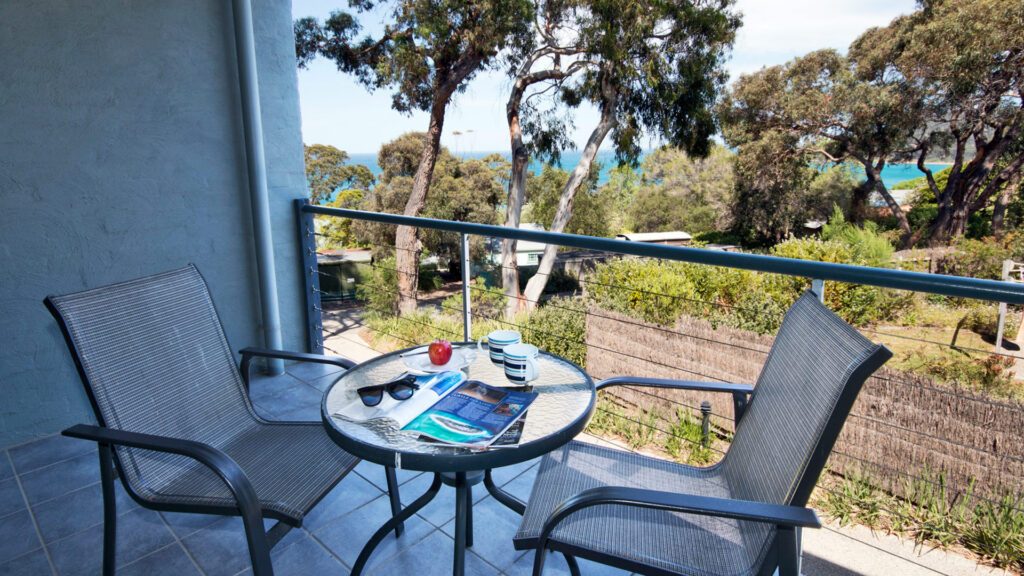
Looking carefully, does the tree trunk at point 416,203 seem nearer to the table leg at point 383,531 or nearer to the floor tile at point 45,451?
the floor tile at point 45,451

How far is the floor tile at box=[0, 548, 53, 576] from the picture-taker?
1.57 m

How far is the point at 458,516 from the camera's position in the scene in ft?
4.34

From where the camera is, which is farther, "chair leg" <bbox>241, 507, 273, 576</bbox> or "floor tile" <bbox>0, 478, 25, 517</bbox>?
"floor tile" <bbox>0, 478, 25, 517</bbox>

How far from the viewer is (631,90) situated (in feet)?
39.9

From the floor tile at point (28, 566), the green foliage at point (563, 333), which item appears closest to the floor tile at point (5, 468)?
the floor tile at point (28, 566)

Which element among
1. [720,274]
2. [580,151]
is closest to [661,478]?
[720,274]

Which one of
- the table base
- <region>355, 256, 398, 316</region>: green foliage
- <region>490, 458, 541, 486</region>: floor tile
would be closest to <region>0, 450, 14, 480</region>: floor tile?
the table base

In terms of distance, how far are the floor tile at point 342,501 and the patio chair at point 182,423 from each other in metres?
0.27

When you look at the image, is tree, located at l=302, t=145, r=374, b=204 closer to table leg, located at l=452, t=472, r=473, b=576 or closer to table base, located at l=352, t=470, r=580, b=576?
table base, located at l=352, t=470, r=580, b=576

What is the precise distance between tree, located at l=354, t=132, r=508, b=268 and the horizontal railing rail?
1549 centimetres

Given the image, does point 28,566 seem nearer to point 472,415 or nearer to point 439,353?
point 439,353

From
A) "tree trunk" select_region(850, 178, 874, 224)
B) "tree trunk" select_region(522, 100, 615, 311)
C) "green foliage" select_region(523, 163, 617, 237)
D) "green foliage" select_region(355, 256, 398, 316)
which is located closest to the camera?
"green foliage" select_region(355, 256, 398, 316)

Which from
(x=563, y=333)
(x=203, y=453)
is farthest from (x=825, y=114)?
(x=203, y=453)

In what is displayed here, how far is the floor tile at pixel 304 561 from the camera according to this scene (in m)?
1.57
